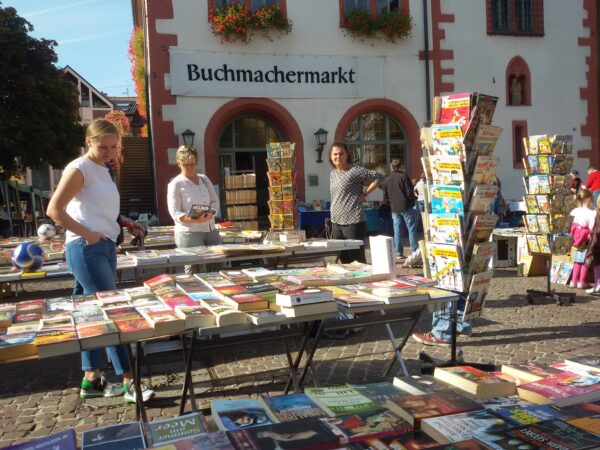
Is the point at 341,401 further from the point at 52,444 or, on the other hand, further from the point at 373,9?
the point at 373,9

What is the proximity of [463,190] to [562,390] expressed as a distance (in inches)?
86.7

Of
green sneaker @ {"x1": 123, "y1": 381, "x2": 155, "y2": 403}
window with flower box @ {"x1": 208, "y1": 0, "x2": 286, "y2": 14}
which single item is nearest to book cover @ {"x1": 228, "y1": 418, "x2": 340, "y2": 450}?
green sneaker @ {"x1": 123, "y1": 381, "x2": 155, "y2": 403}

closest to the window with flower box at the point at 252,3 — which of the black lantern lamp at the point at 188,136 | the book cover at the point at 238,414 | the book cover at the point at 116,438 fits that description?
the black lantern lamp at the point at 188,136

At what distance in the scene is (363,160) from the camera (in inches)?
587

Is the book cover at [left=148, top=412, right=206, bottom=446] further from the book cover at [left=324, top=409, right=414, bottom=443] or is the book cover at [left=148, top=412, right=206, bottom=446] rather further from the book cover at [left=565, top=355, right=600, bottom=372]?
the book cover at [left=565, top=355, right=600, bottom=372]

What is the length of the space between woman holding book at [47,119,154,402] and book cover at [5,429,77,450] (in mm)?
1688

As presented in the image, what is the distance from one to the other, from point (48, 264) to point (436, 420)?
413cm

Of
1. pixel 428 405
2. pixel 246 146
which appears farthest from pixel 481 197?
pixel 246 146

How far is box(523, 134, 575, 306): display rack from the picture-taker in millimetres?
6246

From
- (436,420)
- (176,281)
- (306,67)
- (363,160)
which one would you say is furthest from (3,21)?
(436,420)

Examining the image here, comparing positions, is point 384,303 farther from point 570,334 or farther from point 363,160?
point 363,160

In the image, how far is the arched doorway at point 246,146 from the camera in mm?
14133

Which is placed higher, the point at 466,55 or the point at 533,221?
the point at 466,55

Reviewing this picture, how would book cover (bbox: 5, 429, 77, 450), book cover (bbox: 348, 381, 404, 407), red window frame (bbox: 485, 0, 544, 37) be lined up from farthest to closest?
red window frame (bbox: 485, 0, 544, 37)
book cover (bbox: 348, 381, 404, 407)
book cover (bbox: 5, 429, 77, 450)
